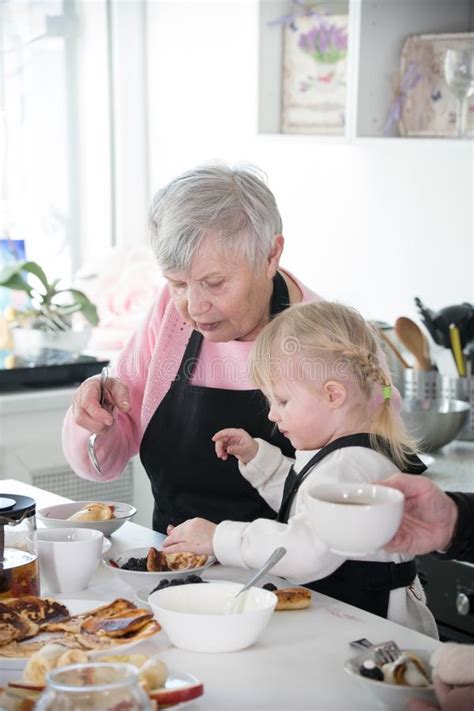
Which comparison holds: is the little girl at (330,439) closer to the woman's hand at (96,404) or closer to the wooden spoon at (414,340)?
the woman's hand at (96,404)

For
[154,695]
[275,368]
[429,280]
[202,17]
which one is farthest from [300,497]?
[202,17]

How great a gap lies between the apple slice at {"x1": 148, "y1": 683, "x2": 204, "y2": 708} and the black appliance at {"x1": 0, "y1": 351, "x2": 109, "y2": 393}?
1.95 metres

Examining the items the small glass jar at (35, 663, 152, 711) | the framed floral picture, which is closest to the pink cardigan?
the framed floral picture

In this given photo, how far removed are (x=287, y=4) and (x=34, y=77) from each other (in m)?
1.07

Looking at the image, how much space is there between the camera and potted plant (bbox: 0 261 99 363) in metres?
3.15

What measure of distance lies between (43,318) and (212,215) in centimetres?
150

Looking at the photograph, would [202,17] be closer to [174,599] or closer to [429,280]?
[429,280]

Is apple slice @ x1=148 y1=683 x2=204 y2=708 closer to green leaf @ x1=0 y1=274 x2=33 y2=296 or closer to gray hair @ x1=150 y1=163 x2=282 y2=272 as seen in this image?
gray hair @ x1=150 y1=163 x2=282 y2=272

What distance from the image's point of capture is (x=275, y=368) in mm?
1687

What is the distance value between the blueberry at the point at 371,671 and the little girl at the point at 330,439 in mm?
316

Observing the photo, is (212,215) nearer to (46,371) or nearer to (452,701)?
(452,701)

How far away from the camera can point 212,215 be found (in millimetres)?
1834

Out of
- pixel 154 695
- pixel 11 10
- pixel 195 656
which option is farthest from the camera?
pixel 11 10

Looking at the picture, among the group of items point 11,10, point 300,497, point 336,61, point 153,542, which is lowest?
point 153,542
